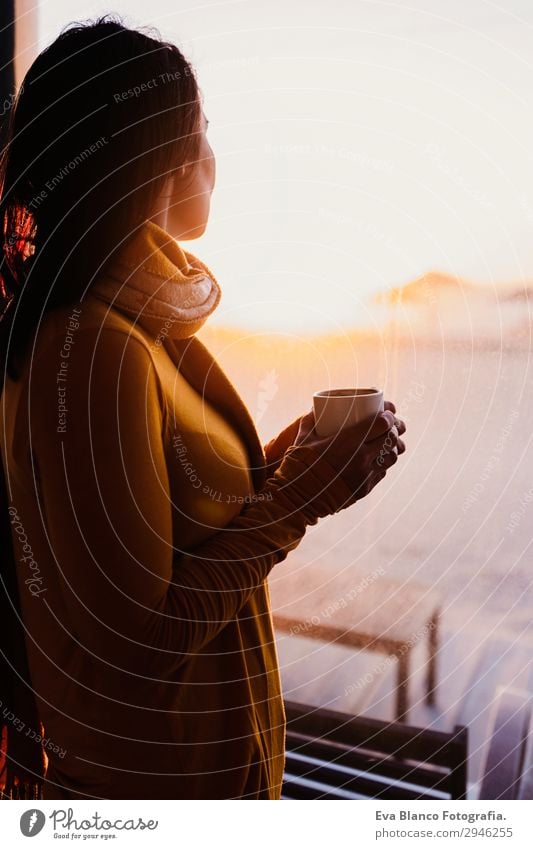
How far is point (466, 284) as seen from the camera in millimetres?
774

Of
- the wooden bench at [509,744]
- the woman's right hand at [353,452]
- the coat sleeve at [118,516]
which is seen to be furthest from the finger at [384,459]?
the wooden bench at [509,744]

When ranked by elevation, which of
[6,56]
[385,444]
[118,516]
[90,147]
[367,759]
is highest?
[6,56]

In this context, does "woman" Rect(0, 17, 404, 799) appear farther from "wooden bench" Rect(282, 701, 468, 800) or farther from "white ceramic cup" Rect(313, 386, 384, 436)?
"wooden bench" Rect(282, 701, 468, 800)

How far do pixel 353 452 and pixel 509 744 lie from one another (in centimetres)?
51

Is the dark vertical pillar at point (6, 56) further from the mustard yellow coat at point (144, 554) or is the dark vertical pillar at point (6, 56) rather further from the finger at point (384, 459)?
the finger at point (384, 459)

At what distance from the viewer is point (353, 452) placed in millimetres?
577

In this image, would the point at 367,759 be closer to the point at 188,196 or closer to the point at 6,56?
the point at 188,196

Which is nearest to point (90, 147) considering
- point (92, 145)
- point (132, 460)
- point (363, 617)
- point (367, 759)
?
point (92, 145)

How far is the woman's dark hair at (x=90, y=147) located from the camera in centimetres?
53

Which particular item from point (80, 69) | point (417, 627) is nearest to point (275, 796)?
point (417, 627)

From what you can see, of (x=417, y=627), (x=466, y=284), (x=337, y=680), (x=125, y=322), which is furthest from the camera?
(x=337, y=680)

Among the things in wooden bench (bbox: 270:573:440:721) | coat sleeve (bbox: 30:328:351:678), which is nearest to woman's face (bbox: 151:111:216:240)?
coat sleeve (bbox: 30:328:351:678)
